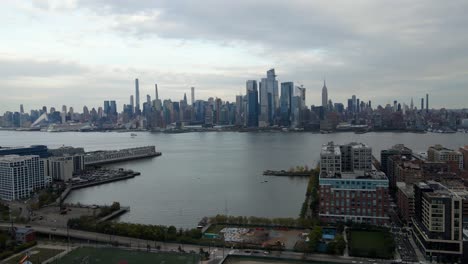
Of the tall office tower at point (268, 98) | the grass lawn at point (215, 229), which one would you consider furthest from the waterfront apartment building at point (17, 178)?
the tall office tower at point (268, 98)

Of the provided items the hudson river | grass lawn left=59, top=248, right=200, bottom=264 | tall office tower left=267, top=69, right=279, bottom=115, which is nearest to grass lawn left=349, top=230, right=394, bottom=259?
the hudson river

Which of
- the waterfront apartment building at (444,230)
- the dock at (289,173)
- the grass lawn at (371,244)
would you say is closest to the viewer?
the waterfront apartment building at (444,230)

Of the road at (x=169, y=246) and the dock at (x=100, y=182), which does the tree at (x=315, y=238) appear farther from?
the dock at (x=100, y=182)

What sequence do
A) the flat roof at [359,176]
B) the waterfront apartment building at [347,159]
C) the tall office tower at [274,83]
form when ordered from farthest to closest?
1. the tall office tower at [274,83]
2. the waterfront apartment building at [347,159]
3. the flat roof at [359,176]

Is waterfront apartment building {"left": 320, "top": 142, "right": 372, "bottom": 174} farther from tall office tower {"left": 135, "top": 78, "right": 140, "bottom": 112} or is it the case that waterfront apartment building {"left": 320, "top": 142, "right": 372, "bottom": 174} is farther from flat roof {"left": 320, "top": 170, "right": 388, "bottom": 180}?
tall office tower {"left": 135, "top": 78, "right": 140, "bottom": 112}

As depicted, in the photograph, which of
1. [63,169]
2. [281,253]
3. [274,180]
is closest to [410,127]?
[274,180]

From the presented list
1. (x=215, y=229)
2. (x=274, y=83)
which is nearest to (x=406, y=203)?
(x=215, y=229)

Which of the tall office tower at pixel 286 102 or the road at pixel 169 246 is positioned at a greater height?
the tall office tower at pixel 286 102
